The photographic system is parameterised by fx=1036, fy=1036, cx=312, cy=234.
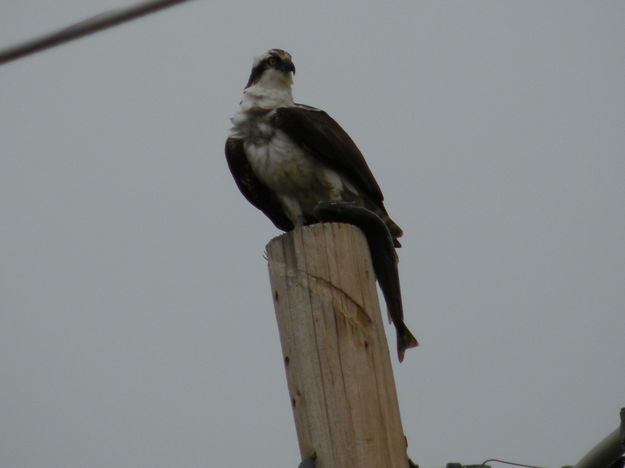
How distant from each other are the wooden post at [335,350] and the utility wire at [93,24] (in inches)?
53.7

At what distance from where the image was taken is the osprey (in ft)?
20.3

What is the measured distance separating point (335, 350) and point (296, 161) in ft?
8.88

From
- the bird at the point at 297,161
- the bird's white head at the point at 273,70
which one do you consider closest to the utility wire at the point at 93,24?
the bird at the point at 297,161

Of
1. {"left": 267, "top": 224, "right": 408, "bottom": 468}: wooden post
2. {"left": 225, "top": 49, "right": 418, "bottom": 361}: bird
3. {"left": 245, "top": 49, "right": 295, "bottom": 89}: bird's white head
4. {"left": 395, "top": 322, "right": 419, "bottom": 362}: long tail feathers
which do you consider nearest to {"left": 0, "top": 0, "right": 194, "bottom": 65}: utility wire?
{"left": 267, "top": 224, "right": 408, "bottom": 468}: wooden post

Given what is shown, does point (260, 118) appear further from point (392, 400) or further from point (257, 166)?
point (392, 400)

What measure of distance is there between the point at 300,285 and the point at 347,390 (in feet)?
1.45

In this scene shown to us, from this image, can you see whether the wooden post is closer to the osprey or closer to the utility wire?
the utility wire

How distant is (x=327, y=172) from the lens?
6.22 m

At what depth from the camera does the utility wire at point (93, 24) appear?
8.73ft

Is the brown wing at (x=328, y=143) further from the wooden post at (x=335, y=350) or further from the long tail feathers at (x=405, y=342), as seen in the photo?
the wooden post at (x=335, y=350)

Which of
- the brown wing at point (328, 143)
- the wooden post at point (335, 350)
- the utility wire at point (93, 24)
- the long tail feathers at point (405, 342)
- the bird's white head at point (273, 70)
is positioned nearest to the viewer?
the utility wire at point (93, 24)

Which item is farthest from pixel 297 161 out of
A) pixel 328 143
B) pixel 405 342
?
pixel 405 342

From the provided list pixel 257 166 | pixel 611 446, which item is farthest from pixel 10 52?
pixel 257 166

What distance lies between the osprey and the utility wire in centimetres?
347
